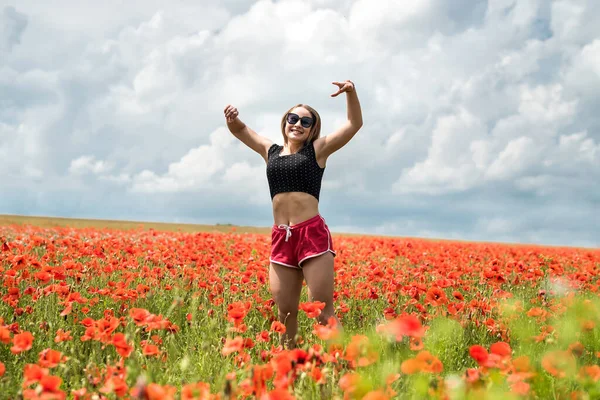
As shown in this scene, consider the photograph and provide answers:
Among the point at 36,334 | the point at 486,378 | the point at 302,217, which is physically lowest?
the point at 36,334

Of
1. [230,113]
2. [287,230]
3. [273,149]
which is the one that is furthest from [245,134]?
[287,230]

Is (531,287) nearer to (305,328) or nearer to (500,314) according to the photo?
(500,314)

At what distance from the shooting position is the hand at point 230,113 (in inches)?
208

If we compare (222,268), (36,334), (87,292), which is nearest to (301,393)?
(36,334)

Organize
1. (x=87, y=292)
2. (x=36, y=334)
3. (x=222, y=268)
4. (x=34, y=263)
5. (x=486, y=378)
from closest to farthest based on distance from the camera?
(x=486, y=378)
(x=36, y=334)
(x=34, y=263)
(x=87, y=292)
(x=222, y=268)

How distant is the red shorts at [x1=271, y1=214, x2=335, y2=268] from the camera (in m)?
4.52

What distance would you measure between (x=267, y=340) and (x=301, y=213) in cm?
115

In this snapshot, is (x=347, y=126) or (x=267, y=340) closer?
(x=267, y=340)

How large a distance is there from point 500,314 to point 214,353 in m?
3.05

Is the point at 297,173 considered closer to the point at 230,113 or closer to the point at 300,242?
the point at 300,242

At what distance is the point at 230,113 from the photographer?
17.4ft

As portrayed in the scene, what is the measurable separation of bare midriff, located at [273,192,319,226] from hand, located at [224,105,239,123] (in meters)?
1.05

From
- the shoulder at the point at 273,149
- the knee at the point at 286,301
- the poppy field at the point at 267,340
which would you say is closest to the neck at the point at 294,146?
the shoulder at the point at 273,149

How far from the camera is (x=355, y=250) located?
40.7ft
